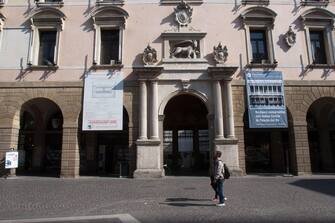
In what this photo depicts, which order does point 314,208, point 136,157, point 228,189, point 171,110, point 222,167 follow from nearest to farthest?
point 314,208 < point 222,167 < point 228,189 < point 136,157 < point 171,110

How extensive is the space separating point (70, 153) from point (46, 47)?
23.2ft

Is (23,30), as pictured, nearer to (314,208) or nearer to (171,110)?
(171,110)

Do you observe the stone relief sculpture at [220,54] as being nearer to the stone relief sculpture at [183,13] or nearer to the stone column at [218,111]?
the stone column at [218,111]

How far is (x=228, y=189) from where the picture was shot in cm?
1398

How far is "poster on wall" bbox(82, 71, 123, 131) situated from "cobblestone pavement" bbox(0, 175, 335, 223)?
5.73m

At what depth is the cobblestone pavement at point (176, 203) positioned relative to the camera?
28.8 ft

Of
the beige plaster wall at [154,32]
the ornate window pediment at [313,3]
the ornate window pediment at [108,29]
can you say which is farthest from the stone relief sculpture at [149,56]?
the ornate window pediment at [313,3]

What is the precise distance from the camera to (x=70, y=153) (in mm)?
19984

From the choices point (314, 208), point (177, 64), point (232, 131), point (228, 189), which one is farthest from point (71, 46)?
point (314, 208)

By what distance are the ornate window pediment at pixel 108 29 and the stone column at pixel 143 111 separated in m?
2.57

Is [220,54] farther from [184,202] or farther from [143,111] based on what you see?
[184,202]

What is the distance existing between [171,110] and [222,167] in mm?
14535

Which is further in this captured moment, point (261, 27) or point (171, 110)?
point (171, 110)

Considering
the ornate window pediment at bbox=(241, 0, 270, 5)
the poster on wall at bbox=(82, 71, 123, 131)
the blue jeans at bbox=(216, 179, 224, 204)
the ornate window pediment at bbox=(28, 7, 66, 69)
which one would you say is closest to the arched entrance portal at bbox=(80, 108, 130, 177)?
the poster on wall at bbox=(82, 71, 123, 131)
